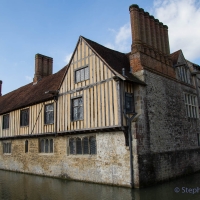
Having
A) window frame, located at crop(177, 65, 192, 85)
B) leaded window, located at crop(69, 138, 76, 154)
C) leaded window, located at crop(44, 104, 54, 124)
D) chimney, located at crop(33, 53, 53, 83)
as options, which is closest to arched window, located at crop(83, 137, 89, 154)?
leaded window, located at crop(69, 138, 76, 154)

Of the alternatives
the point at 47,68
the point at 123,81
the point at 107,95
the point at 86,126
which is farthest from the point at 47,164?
the point at 47,68

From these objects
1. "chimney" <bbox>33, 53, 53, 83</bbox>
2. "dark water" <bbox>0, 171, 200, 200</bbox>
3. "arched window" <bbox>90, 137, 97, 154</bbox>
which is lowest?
"dark water" <bbox>0, 171, 200, 200</bbox>

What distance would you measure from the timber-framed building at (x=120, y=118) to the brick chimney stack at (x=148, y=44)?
0.18 ft

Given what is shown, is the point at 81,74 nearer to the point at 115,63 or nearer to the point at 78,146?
the point at 115,63

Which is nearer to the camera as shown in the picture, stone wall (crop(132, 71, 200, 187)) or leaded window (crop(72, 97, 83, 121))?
stone wall (crop(132, 71, 200, 187))

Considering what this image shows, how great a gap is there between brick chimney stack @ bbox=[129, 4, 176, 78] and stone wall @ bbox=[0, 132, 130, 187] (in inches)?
169

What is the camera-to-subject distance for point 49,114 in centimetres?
1474

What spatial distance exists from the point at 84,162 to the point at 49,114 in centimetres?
431


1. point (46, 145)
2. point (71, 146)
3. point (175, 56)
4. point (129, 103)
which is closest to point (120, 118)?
point (129, 103)

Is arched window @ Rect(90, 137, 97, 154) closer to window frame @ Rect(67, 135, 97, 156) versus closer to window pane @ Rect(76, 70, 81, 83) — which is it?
window frame @ Rect(67, 135, 97, 156)

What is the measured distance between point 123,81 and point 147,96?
5.39 feet

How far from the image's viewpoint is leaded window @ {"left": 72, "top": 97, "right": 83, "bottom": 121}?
1260cm

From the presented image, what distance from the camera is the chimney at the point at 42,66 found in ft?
69.6

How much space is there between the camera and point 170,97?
13.5 m
